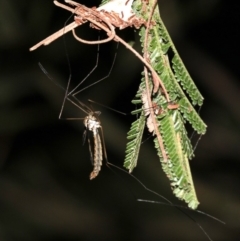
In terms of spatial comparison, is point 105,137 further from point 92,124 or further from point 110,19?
point 110,19

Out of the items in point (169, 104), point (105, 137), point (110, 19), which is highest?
point (110, 19)

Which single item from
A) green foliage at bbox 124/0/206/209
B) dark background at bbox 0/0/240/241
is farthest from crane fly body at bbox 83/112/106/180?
dark background at bbox 0/0/240/241

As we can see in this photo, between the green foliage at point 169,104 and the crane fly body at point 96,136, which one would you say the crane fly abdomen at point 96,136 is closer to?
the crane fly body at point 96,136

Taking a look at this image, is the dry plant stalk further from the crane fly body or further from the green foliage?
the crane fly body

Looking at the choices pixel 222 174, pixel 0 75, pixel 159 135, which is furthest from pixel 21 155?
pixel 159 135

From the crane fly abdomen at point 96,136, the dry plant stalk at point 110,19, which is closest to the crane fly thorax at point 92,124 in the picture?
the crane fly abdomen at point 96,136

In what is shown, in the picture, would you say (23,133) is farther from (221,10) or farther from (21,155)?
(221,10)

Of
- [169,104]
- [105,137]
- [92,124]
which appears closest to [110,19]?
[169,104]

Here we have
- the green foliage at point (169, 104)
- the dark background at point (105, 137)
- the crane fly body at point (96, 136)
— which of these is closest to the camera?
the green foliage at point (169, 104)

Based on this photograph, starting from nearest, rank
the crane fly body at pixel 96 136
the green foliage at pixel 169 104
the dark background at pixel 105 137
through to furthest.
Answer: the green foliage at pixel 169 104
the crane fly body at pixel 96 136
the dark background at pixel 105 137
